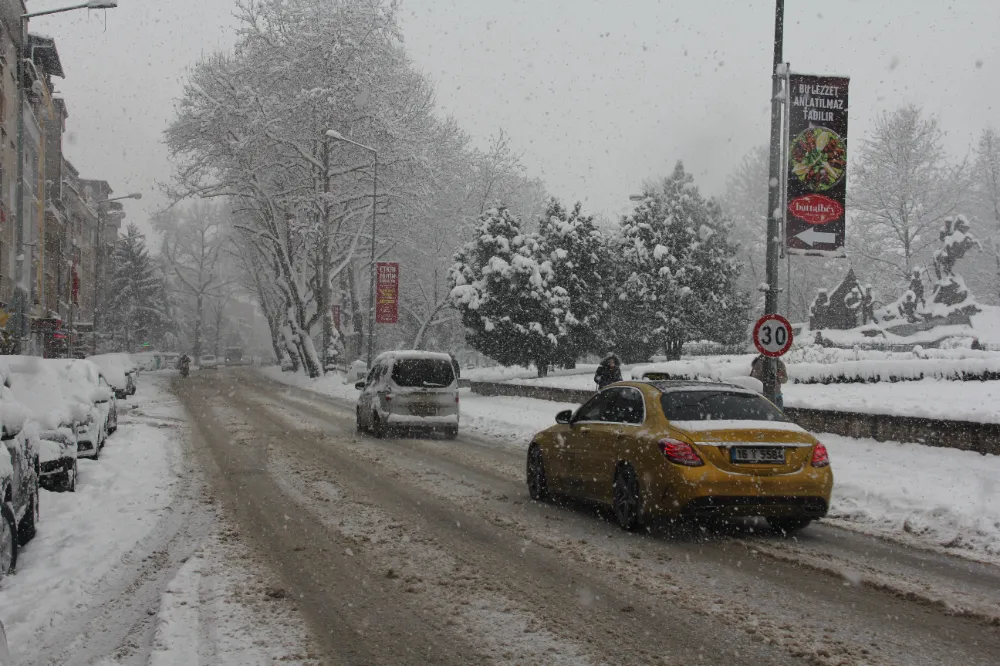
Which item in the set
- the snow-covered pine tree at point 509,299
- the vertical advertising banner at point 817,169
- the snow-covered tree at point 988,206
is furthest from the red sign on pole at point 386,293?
the snow-covered tree at point 988,206

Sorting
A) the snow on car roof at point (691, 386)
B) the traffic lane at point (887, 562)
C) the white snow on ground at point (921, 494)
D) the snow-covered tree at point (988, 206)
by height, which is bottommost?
the traffic lane at point (887, 562)

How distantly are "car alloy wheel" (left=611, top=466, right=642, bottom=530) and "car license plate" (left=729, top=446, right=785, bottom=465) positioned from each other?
928 mm

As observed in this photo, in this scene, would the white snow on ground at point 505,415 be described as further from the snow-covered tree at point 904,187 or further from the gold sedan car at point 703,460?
the snow-covered tree at point 904,187

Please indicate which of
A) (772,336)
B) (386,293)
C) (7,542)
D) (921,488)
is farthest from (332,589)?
(386,293)

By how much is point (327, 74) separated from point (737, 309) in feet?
79.4

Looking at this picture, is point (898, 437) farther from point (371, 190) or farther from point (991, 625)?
point (371, 190)

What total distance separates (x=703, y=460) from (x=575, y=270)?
32095mm

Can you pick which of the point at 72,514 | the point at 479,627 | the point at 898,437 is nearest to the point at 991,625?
the point at 479,627

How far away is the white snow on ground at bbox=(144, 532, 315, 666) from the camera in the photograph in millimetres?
5070

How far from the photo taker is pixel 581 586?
6.65m

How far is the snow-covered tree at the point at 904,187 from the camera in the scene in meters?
61.5

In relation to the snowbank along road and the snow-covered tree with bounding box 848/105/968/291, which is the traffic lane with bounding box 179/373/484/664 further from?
the snow-covered tree with bounding box 848/105/968/291

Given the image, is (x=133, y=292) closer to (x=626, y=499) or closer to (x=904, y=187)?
(x=904, y=187)

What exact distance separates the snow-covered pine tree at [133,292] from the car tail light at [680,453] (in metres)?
82.5
